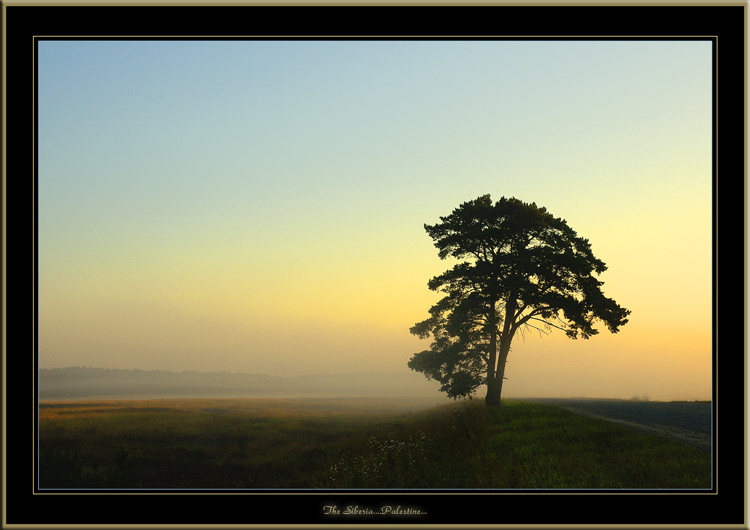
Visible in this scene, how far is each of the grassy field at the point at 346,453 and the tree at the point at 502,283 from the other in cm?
431

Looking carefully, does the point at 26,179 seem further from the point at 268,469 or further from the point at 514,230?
the point at 514,230

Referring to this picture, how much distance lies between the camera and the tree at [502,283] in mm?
21438

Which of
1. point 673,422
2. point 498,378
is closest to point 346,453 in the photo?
point 498,378

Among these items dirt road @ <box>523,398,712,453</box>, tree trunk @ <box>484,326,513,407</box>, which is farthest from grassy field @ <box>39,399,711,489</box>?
tree trunk @ <box>484,326,513,407</box>

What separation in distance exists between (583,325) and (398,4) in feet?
51.8

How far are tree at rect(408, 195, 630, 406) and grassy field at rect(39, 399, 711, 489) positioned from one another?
4.31m

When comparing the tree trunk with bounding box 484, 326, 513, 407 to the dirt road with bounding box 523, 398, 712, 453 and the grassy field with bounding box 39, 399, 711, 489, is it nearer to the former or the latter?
the grassy field with bounding box 39, 399, 711, 489

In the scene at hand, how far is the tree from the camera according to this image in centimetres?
2144

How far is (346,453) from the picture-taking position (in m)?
13.8

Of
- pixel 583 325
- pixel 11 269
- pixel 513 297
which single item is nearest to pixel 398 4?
pixel 11 269

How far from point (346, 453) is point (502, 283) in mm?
10949

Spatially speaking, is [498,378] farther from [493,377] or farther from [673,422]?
[673,422]

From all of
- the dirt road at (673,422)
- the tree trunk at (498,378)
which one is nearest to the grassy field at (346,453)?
the dirt road at (673,422)

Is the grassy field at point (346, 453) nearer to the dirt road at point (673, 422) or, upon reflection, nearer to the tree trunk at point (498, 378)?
the dirt road at point (673, 422)
